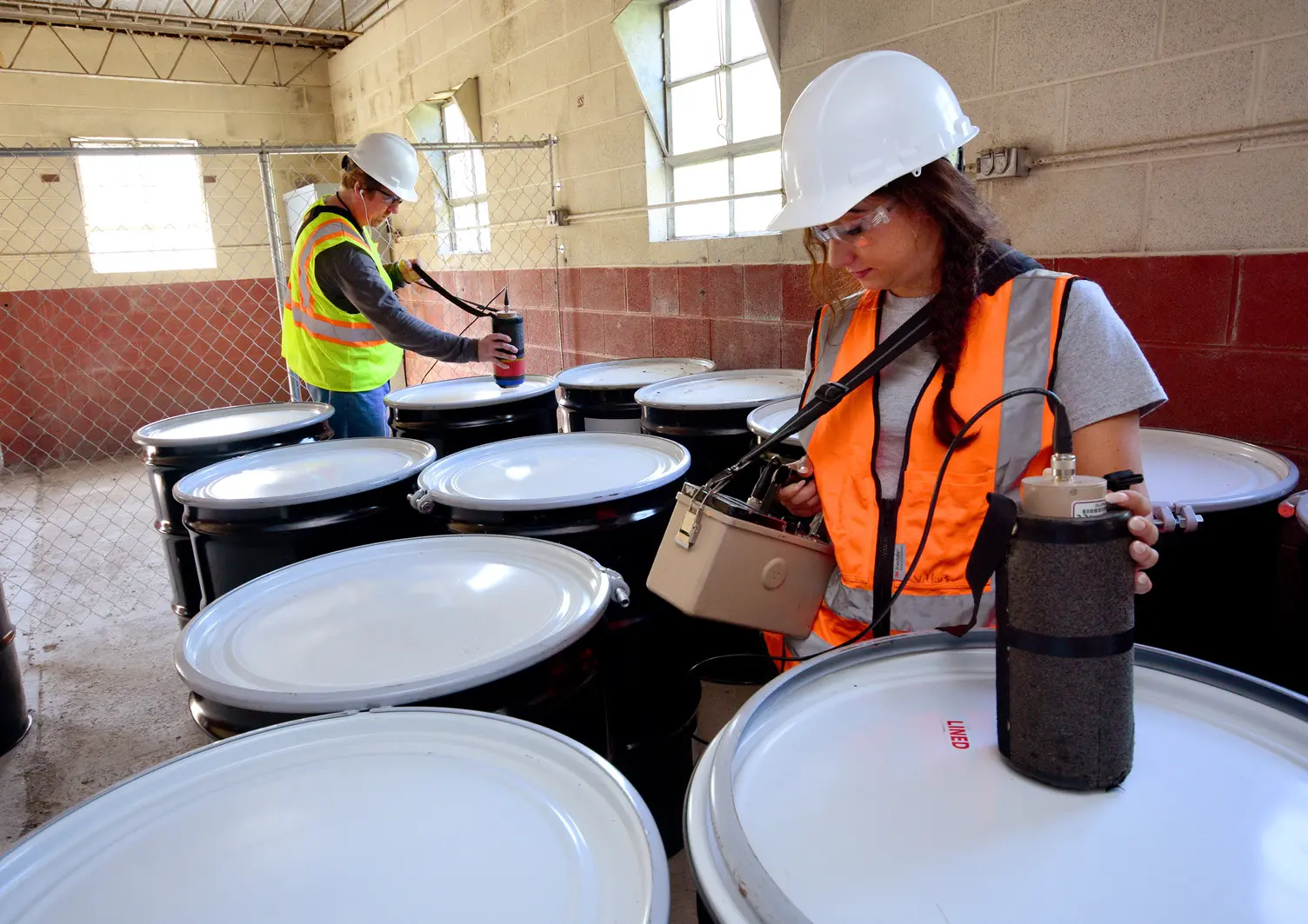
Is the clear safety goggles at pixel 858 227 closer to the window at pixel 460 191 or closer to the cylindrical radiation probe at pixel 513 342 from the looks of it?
the cylindrical radiation probe at pixel 513 342

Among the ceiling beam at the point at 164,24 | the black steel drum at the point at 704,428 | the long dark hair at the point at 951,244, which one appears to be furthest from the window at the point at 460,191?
the long dark hair at the point at 951,244

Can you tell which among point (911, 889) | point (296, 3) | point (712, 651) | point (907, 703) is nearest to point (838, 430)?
point (907, 703)

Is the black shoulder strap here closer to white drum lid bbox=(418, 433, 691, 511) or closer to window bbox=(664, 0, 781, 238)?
white drum lid bbox=(418, 433, 691, 511)

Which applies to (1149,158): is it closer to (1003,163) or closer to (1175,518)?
(1003,163)

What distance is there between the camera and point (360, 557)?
1.50 meters

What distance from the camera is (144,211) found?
7020mm

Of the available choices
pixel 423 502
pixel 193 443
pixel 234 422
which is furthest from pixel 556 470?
pixel 234 422

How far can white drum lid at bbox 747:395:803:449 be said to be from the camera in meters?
1.97

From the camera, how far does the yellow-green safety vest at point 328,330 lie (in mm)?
2910

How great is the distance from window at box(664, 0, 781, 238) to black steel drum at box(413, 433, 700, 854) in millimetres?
1663

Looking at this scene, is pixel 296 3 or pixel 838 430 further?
pixel 296 3

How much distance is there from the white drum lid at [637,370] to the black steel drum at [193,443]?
→ 0.92 meters

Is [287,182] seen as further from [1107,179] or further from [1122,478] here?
[1122,478]

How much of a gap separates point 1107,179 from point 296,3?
21.5 feet
